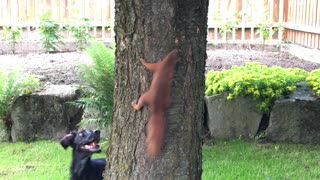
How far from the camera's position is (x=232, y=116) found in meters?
6.51

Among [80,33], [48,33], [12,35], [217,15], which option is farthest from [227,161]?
[12,35]

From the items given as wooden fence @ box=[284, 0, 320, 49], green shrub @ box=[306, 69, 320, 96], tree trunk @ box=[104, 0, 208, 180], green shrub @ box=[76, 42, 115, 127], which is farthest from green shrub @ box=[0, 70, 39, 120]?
wooden fence @ box=[284, 0, 320, 49]

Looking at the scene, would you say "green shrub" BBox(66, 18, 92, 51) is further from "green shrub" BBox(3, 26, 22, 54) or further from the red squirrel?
the red squirrel

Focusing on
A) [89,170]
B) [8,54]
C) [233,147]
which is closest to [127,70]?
[89,170]

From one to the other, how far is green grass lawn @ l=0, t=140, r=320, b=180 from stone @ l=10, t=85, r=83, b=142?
0.23 metres

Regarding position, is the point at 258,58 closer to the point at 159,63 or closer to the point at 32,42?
the point at 32,42

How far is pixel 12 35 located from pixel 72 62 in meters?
3.10

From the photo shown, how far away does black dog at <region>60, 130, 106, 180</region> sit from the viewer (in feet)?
15.7

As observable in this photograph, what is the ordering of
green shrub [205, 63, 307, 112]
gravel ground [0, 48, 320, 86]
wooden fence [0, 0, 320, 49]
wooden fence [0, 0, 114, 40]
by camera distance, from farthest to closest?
wooden fence [0, 0, 114, 40] → wooden fence [0, 0, 320, 49] → gravel ground [0, 48, 320, 86] → green shrub [205, 63, 307, 112]

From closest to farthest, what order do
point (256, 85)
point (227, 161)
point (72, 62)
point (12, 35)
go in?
1. point (227, 161)
2. point (256, 85)
3. point (72, 62)
4. point (12, 35)

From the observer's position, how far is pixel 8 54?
1204 centimetres

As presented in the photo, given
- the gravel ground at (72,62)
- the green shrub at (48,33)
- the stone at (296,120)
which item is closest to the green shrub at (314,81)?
the stone at (296,120)

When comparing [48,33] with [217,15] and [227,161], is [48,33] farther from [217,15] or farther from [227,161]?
[227,161]

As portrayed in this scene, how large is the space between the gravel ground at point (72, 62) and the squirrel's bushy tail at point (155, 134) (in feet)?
15.0
